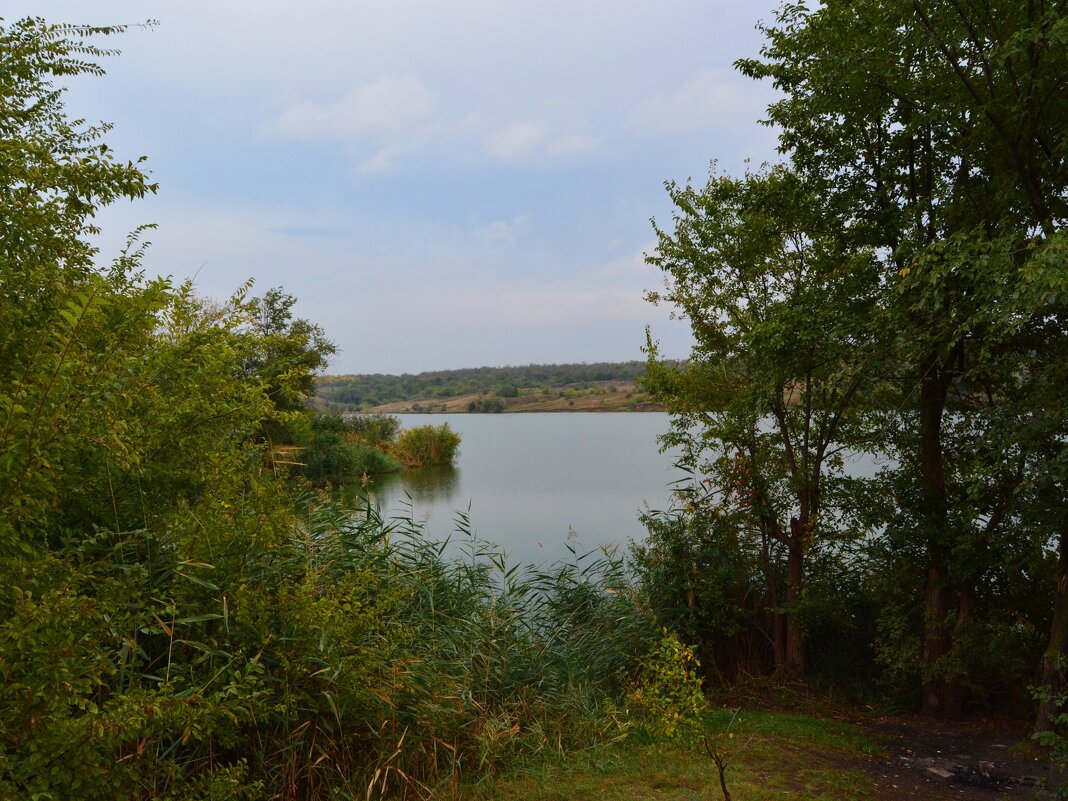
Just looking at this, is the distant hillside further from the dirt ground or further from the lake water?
the dirt ground

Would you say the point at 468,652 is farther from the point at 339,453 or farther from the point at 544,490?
the point at 339,453

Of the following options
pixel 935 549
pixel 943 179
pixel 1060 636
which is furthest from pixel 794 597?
pixel 943 179

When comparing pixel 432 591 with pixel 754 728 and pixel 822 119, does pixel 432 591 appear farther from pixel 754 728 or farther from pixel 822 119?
pixel 822 119

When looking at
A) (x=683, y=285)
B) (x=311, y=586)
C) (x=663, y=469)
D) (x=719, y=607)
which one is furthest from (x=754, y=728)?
(x=663, y=469)

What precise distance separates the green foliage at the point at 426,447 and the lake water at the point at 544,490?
0.74 metres

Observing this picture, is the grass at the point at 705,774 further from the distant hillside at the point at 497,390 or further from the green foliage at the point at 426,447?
the distant hillside at the point at 497,390

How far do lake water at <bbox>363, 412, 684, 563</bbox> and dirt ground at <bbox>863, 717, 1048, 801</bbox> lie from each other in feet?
11.5

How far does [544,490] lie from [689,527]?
32.7ft

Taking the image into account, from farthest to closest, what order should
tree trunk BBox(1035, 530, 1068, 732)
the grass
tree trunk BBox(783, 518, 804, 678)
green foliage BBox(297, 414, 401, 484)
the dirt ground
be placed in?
green foliage BBox(297, 414, 401, 484)
tree trunk BBox(783, 518, 804, 678)
tree trunk BBox(1035, 530, 1068, 732)
the dirt ground
the grass

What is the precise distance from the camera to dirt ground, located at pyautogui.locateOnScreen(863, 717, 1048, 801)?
4852 mm

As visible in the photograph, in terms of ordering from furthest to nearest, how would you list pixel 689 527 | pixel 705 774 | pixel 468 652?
pixel 689 527
pixel 468 652
pixel 705 774

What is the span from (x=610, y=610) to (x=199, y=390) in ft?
16.5

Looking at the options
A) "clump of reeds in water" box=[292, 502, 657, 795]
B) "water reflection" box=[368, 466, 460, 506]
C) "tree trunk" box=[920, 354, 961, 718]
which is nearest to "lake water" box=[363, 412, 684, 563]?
"water reflection" box=[368, 466, 460, 506]

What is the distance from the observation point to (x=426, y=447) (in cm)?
2561
